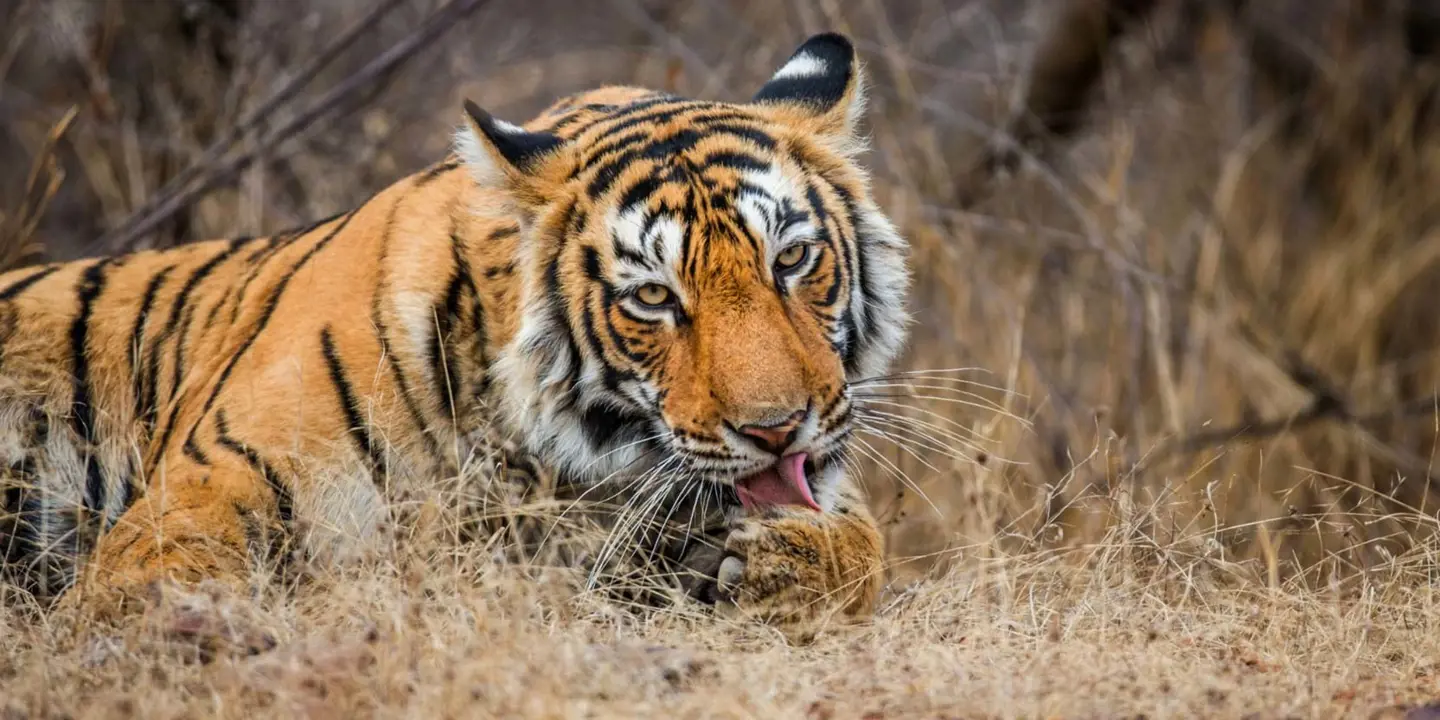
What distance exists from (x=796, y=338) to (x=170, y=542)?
1.20m

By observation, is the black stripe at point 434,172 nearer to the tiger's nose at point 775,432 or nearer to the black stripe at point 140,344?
the black stripe at point 140,344

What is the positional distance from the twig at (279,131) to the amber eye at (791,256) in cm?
192

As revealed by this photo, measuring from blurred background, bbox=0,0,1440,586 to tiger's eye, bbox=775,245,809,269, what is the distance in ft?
4.36

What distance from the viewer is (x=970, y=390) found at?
5406mm

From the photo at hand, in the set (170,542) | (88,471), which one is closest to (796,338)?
(170,542)

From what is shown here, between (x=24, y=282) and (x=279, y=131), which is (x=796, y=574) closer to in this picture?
(x=24, y=282)

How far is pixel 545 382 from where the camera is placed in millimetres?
3004

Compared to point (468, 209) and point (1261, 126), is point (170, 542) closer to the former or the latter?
point (468, 209)

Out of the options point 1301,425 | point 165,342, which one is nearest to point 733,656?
point 165,342

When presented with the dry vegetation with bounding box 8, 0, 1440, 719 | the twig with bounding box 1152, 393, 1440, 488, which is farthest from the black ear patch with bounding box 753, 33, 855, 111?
the twig with bounding box 1152, 393, 1440, 488

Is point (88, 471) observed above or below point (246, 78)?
below

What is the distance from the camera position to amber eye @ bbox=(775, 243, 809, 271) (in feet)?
9.52

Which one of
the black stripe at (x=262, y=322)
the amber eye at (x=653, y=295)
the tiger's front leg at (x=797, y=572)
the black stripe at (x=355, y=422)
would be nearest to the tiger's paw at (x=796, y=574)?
the tiger's front leg at (x=797, y=572)

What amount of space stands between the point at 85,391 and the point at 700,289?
158 centimetres
